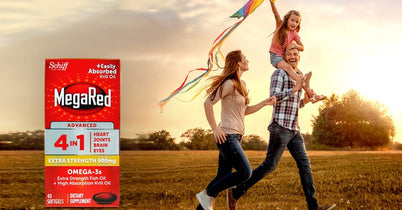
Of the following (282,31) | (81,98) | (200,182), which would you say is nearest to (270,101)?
(282,31)

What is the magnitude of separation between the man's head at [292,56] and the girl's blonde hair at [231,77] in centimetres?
75

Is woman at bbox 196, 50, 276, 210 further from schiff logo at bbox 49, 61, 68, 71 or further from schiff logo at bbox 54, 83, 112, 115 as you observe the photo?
schiff logo at bbox 49, 61, 68, 71

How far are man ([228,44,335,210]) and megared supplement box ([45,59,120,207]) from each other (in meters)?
2.06

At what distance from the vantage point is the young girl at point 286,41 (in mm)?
5402

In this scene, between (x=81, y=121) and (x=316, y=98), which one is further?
(x=81, y=121)

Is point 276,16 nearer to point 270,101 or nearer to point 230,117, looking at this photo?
point 270,101

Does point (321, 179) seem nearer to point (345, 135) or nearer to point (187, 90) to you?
point (187, 90)

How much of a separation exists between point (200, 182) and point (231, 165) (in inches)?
144

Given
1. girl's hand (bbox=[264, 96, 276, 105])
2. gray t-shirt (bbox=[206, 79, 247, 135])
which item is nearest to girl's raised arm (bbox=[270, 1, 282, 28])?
girl's hand (bbox=[264, 96, 276, 105])

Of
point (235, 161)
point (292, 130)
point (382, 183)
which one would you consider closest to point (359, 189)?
point (382, 183)

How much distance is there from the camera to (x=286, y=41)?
5.51m

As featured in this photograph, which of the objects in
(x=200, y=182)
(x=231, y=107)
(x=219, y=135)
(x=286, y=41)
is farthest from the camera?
(x=200, y=182)

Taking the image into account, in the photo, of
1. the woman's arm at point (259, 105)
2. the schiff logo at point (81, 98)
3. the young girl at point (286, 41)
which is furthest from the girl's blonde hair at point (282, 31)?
the schiff logo at point (81, 98)

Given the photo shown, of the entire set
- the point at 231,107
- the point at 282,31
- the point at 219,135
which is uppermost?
the point at 282,31
